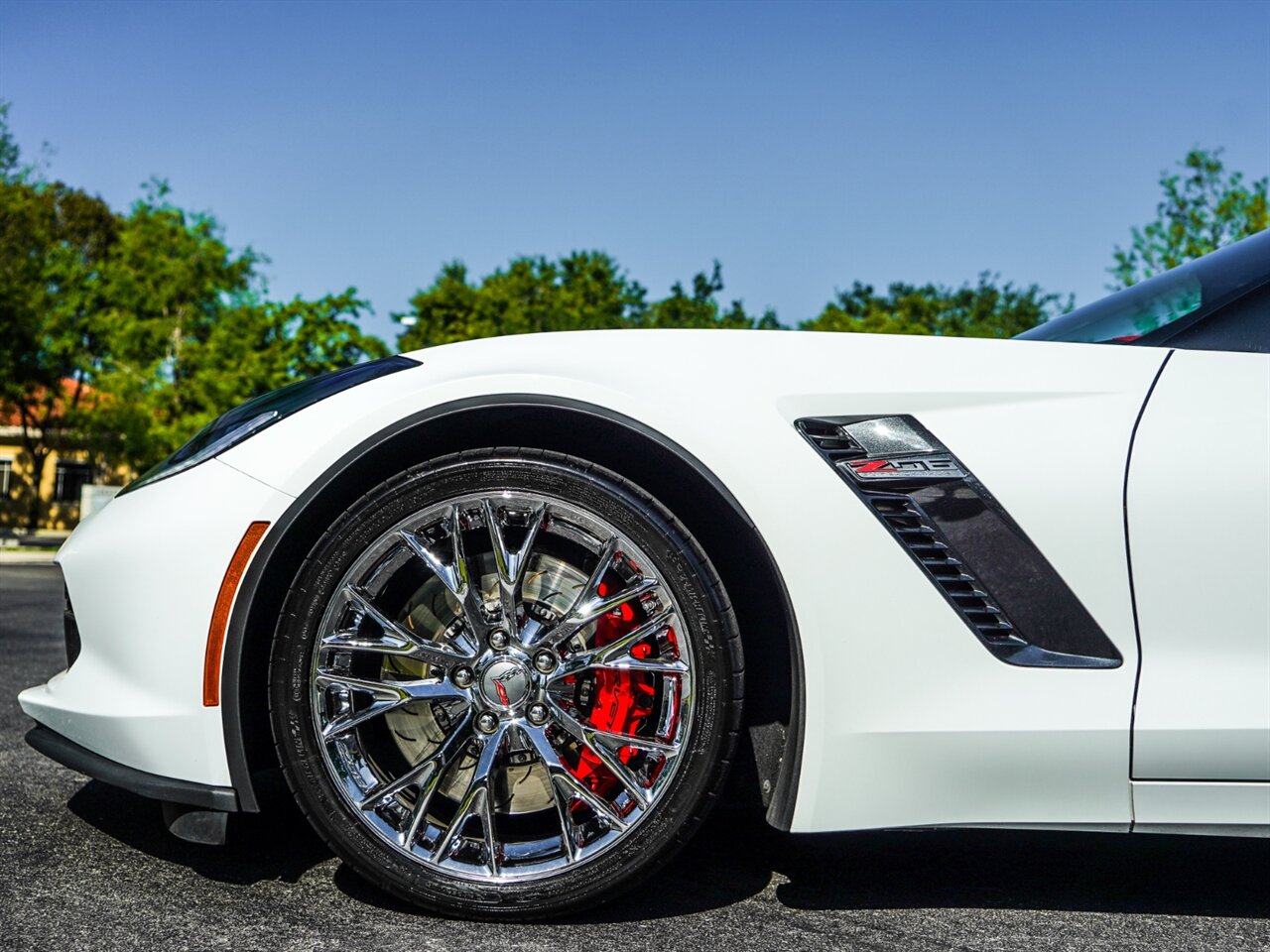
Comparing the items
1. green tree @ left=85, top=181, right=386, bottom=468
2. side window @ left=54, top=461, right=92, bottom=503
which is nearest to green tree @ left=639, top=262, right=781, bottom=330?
green tree @ left=85, top=181, right=386, bottom=468

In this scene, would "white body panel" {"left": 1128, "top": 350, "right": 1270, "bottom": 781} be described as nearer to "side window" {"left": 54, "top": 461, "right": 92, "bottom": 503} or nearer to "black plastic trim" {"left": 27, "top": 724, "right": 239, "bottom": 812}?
"black plastic trim" {"left": 27, "top": 724, "right": 239, "bottom": 812}

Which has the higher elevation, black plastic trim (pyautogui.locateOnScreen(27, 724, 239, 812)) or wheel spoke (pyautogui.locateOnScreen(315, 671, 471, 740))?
wheel spoke (pyautogui.locateOnScreen(315, 671, 471, 740))

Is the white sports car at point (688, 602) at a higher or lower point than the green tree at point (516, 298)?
lower

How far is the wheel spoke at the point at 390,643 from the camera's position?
1.91 meters

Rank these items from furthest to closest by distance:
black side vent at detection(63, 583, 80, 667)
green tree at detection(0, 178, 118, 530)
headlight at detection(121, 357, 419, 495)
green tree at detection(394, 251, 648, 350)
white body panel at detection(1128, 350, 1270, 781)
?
1. green tree at detection(394, 251, 648, 350)
2. green tree at detection(0, 178, 118, 530)
3. black side vent at detection(63, 583, 80, 667)
4. headlight at detection(121, 357, 419, 495)
5. white body panel at detection(1128, 350, 1270, 781)

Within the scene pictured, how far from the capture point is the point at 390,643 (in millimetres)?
1916

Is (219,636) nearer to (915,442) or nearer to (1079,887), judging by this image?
(915,442)

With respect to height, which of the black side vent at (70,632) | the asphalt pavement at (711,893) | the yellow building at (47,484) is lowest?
the yellow building at (47,484)

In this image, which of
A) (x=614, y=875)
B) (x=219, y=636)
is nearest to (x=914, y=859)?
(x=614, y=875)

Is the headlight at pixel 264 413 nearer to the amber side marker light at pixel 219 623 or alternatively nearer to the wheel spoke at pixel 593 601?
the amber side marker light at pixel 219 623

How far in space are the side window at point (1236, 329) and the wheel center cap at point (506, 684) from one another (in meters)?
1.31

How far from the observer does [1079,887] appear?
2217mm

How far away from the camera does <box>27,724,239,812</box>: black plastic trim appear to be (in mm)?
1891

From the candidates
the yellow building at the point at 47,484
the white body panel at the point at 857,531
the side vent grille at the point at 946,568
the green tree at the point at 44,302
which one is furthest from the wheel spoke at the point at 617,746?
the yellow building at the point at 47,484
